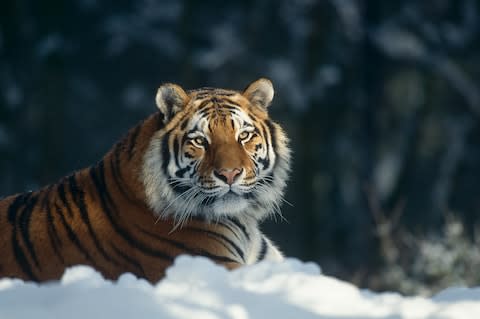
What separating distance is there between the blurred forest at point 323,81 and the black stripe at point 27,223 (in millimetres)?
10488

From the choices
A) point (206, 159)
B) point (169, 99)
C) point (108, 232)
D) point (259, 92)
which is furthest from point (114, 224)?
point (259, 92)

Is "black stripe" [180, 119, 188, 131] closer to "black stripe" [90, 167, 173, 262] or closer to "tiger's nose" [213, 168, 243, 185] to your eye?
"tiger's nose" [213, 168, 243, 185]

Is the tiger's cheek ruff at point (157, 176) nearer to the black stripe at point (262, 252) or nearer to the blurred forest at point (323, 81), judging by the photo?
the black stripe at point (262, 252)

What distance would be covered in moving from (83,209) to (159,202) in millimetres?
410

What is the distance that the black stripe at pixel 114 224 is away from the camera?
542 cm

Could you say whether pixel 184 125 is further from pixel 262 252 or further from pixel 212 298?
pixel 212 298

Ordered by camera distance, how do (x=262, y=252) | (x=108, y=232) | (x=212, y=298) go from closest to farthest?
(x=212, y=298), (x=108, y=232), (x=262, y=252)

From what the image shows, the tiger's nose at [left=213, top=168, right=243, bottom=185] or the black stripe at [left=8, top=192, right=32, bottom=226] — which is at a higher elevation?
the tiger's nose at [left=213, top=168, right=243, bottom=185]

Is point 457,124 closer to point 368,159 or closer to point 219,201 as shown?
point 368,159

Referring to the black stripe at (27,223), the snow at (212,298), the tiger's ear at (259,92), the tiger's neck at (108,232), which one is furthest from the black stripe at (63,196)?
the snow at (212,298)

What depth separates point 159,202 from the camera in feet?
18.1

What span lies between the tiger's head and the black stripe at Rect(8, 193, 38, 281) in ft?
2.34

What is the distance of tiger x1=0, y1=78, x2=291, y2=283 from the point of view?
543 centimetres

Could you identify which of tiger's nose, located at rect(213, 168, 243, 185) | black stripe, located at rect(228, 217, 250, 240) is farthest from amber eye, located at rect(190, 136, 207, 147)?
black stripe, located at rect(228, 217, 250, 240)
